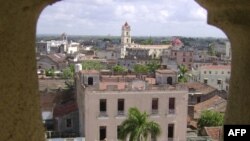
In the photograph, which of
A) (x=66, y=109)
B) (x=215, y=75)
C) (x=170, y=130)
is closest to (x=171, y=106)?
(x=170, y=130)

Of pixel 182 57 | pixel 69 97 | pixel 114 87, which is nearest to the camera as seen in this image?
pixel 114 87

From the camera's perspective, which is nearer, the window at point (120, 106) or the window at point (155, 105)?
the window at point (120, 106)

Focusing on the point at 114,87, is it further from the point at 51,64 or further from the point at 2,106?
the point at 51,64

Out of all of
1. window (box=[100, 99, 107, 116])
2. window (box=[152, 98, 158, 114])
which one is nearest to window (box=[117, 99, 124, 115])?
window (box=[100, 99, 107, 116])

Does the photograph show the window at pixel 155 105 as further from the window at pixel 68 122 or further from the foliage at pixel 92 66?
the foliage at pixel 92 66

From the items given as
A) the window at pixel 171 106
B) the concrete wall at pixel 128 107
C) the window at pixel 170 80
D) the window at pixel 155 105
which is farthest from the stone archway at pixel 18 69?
the window at pixel 170 80

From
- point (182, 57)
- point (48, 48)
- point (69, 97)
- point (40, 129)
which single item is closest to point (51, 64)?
point (182, 57)
